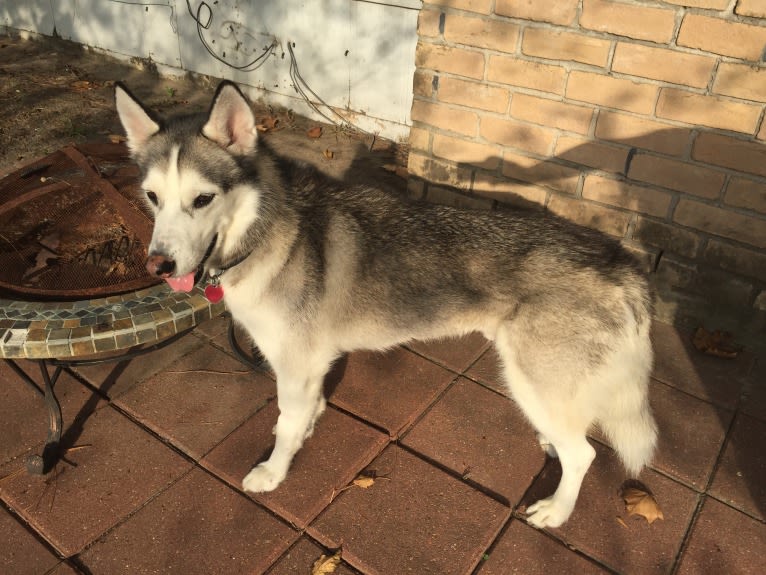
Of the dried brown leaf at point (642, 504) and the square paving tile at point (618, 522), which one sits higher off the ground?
the dried brown leaf at point (642, 504)

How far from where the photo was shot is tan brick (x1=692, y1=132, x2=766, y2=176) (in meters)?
3.08

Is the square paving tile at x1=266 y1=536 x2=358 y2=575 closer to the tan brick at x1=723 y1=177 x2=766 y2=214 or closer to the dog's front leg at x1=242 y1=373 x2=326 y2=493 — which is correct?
the dog's front leg at x1=242 y1=373 x2=326 y2=493

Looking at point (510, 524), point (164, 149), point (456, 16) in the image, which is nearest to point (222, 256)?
point (164, 149)

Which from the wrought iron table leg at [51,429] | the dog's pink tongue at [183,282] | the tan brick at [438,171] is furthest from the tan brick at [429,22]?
the wrought iron table leg at [51,429]

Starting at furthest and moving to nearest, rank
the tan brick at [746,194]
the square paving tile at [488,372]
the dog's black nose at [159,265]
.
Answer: the square paving tile at [488,372]
the tan brick at [746,194]
the dog's black nose at [159,265]

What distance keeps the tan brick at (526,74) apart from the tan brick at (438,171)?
27.8 inches

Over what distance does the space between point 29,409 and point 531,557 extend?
2757mm

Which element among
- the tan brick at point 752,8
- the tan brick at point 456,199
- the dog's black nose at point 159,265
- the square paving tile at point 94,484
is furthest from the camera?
the tan brick at point 456,199

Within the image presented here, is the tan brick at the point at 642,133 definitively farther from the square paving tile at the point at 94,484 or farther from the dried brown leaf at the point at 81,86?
the dried brown leaf at the point at 81,86

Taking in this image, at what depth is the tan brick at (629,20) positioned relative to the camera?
3053 millimetres

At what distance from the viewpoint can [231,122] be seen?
2455mm

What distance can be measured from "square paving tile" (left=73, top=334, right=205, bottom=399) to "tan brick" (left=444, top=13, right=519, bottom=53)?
2.67 m

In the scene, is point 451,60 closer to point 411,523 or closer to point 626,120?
point 626,120

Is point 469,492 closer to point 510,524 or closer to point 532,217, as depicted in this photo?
point 510,524
